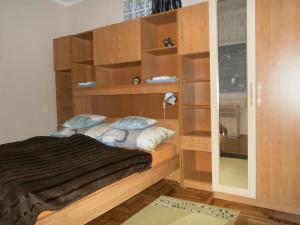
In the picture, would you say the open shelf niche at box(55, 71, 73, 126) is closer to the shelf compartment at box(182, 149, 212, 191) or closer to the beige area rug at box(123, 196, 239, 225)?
the shelf compartment at box(182, 149, 212, 191)

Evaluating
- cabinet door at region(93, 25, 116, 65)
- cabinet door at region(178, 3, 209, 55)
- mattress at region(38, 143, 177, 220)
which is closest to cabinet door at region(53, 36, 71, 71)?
cabinet door at region(93, 25, 116, 65)

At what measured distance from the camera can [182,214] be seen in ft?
6.93

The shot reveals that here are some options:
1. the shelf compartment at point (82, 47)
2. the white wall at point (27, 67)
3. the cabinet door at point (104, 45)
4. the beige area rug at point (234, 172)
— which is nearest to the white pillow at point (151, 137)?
the beige area rug at point (234, 172)

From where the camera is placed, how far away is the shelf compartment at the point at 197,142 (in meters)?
2.57

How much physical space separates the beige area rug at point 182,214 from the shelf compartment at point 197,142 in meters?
0.59

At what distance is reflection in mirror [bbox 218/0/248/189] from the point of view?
233 centimetres

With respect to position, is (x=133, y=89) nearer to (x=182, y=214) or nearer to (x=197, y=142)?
(x=197, y=142)

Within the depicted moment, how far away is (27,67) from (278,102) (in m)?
3.42

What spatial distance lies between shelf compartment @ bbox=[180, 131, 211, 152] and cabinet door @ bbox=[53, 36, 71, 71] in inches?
87.4

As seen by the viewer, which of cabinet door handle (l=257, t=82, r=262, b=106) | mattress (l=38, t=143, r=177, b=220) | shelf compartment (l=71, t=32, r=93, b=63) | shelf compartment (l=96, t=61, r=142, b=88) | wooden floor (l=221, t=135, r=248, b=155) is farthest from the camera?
shelf compartment (l=71, t=32, r=93, b=63)

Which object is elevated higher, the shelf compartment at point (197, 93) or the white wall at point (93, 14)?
the white wall at point (93, 14)

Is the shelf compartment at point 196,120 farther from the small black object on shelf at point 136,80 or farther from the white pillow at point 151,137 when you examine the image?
the small black object on shelf at point 136,80

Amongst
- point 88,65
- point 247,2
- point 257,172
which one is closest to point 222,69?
point 247,2

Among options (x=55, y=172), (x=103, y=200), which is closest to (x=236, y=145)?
(x=103, y=200)
